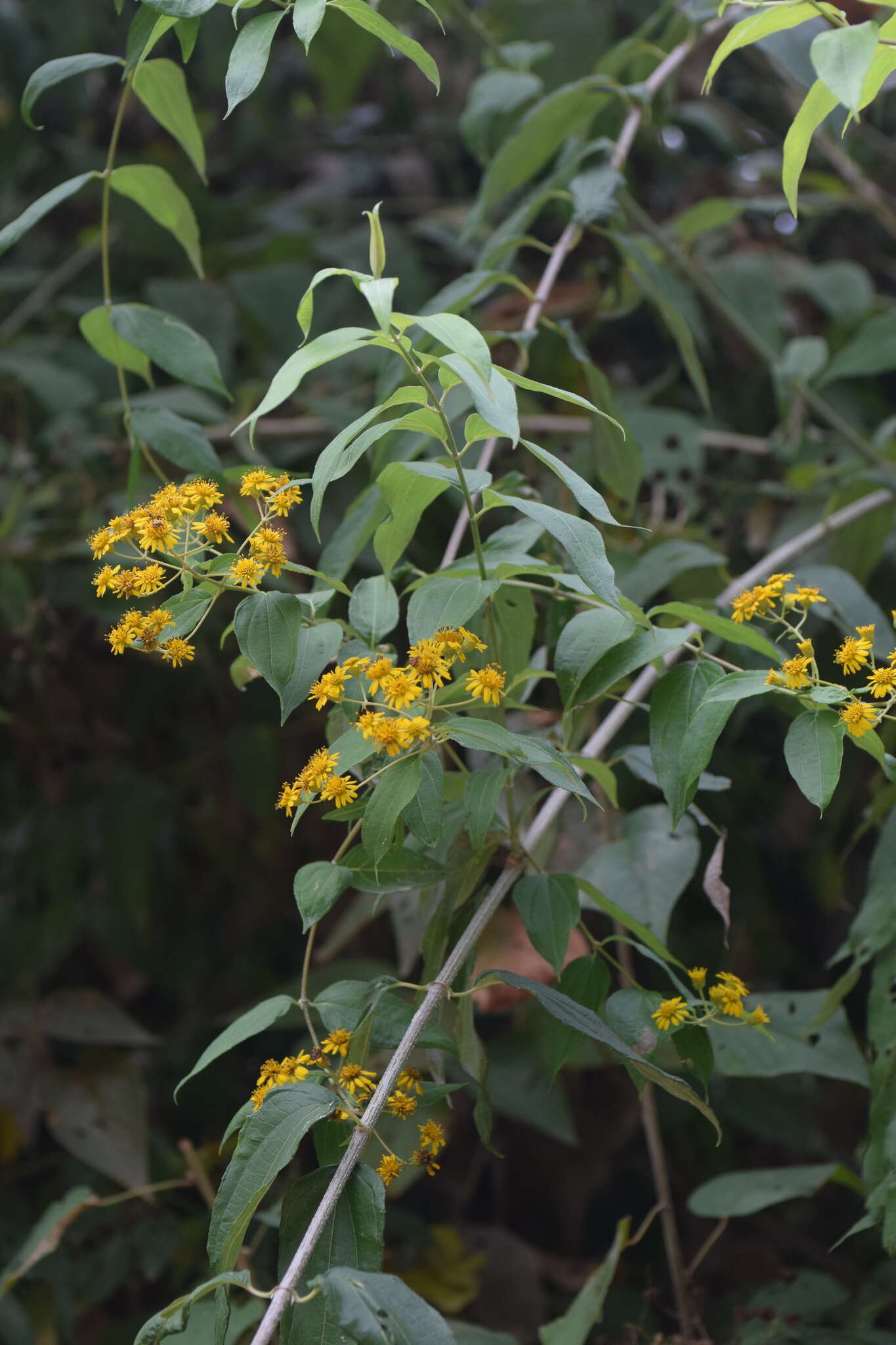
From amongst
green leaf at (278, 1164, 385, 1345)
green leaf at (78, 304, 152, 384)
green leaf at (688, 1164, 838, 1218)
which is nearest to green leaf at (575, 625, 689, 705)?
green leaf at (278, 1164, 385, 1345)

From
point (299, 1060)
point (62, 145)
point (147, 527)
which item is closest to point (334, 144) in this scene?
point (62, 145)

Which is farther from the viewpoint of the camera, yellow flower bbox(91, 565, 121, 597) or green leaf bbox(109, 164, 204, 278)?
green leaf bbox(109, 164, 204, 278)

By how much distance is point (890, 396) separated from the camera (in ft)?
3.94

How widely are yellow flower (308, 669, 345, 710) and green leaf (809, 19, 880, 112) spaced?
0.26 metres

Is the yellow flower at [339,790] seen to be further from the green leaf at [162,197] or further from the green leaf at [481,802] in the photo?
the green leaf at [162,197]

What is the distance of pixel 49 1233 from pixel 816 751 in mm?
629

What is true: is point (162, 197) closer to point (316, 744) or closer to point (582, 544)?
point (582, 544)

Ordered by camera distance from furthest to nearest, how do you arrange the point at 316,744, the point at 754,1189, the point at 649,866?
the point at 316,744 → the point at 754,1189 → the point at 649,866

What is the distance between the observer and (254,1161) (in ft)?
1.28

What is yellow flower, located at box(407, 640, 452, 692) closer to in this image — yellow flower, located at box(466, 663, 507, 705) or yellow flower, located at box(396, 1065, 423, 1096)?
yellow flower, located at box(466, 663, 507, 705)

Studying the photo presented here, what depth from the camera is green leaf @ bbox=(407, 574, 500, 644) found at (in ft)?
1.38

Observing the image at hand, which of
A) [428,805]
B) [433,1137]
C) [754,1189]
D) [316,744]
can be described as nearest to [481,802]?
[428,805]

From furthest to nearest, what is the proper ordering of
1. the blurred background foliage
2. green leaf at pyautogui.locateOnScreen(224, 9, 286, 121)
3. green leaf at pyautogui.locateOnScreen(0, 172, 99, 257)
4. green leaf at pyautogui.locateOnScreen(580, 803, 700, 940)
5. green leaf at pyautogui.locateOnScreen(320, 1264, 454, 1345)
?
the blurred background foliage < green leaf at pyautogui.locateOnScreen(580, 803, 700, 940) < green leaf at pyautogui.locateOnScreen(0, 172, 99, 257) < green leaf at pyautogui.locateOnScreen(224, 9, 286, 121) < green leaf at pyautogui.locateOnScreen(320, 1264, 454, 1345)

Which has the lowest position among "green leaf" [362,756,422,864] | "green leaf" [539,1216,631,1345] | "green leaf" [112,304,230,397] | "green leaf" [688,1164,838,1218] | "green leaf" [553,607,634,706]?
"green leaf" [688,1164,838,1218]
